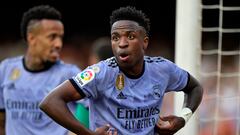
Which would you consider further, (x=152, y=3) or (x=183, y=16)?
(x=152, y=3)

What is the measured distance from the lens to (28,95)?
15.8ft

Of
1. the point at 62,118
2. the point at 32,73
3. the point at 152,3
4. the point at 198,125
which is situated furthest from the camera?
the point at 152,3

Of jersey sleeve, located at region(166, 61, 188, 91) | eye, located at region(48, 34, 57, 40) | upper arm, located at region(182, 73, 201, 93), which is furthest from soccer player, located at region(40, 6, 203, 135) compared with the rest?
eye, located at region(48, 34, 57, 40)

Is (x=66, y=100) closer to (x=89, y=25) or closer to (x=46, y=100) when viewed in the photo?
(x=46, y=100)

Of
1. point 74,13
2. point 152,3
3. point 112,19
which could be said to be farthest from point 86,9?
point 112,19

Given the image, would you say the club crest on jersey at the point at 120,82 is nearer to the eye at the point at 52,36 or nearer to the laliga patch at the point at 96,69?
the laliga patch at the point at 96,69

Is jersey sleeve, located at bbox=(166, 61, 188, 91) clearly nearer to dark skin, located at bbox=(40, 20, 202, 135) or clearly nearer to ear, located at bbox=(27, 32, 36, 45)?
dark skin, located at bbox=(40, 20, 202, 135)

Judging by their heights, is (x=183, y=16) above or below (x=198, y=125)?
above

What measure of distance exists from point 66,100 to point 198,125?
214cm

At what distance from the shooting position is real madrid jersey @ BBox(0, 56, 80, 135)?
4.77m

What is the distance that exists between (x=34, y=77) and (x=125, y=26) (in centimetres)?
145

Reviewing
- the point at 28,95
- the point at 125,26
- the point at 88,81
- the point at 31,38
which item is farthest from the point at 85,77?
the point at 31,38

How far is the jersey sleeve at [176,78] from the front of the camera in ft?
12.8

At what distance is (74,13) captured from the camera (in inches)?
378
